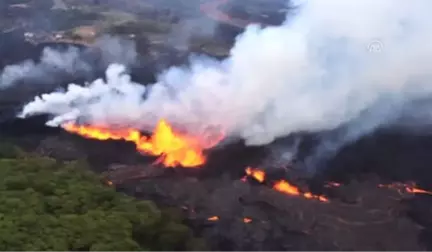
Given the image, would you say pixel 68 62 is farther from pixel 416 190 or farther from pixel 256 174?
pixel 416 190

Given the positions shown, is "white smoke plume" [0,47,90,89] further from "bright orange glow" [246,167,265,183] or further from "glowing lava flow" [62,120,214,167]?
"bright orange glow" [246,167,265,183]

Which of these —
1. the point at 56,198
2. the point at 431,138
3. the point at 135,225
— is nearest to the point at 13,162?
the point at 56,198

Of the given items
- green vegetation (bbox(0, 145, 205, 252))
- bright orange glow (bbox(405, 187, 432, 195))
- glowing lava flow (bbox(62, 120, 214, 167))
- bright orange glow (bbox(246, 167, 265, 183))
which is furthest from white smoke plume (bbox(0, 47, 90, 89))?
bright orange glow (bbox(405, 187, 432, 195))

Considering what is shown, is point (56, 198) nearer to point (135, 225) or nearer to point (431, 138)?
point (135, 225)

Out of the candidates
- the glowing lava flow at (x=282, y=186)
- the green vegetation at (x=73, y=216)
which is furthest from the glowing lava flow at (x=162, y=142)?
the green vegetation at (x=73, y=216)

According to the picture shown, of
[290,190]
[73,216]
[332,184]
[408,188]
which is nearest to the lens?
[73,216]

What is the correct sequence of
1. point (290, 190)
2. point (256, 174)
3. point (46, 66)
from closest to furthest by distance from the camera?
point (290, 190) → point (256, 174) → point (46, 66)

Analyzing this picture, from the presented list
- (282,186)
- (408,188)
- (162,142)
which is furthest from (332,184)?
(162,142)
